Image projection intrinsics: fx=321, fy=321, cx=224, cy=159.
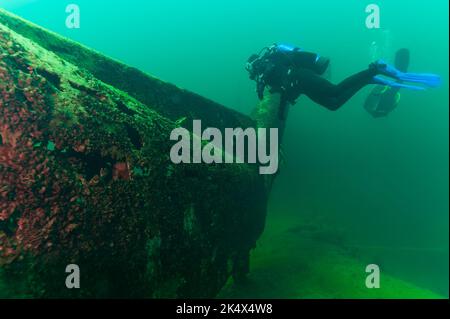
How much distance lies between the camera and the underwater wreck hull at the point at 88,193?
2572 millimetres

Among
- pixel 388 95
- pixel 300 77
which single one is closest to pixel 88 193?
pixel 300 77

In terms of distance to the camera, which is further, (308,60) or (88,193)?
(308,60)

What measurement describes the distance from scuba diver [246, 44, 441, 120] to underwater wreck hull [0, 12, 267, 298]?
333 centimetres

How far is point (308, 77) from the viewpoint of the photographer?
6.45m

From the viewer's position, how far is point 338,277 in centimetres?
721

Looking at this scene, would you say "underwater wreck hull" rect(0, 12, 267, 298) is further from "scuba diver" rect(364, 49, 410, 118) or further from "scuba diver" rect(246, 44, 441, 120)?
"scuba diver" rect(364, 49, 410, 118)

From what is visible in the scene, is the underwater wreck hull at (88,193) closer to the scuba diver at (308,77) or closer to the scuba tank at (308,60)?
the scuba diver at (308,77)

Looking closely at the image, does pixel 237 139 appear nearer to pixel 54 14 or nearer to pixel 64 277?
pixel 64 277

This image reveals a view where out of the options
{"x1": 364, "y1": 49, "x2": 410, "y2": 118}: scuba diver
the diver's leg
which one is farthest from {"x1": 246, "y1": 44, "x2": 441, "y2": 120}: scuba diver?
{"x1": 364, "y1": 49, "x2": 410, "y2": 118}: scuba diver

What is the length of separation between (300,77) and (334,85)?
722 millimetres

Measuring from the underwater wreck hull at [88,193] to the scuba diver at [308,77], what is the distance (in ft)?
10.9

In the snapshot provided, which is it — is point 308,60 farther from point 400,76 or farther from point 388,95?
point 388,95

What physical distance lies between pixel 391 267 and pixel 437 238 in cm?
913

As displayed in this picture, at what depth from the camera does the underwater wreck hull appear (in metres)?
2.57
